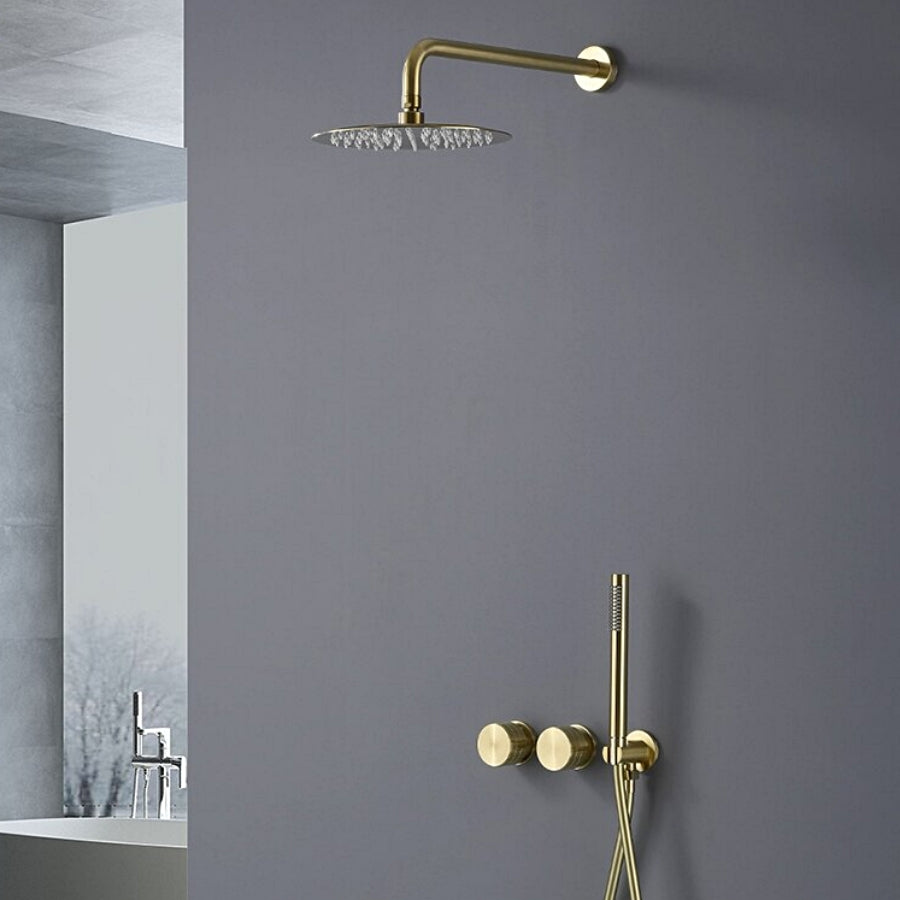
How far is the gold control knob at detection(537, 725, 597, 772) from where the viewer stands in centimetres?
206

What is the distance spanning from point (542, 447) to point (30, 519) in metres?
3.73

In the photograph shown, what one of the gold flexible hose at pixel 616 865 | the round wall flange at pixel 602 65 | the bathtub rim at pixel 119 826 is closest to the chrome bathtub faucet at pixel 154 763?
the bathtub rim at pixel 119 826

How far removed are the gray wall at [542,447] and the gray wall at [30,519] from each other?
3.09 meters

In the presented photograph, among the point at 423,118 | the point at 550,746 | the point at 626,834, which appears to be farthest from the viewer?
the point at 550,746

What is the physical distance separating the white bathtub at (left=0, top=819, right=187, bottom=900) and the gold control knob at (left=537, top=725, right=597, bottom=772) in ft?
7.93

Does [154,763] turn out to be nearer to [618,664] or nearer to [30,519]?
[30,519]

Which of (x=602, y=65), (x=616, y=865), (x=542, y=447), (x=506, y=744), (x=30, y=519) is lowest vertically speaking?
(x=616, y=865)

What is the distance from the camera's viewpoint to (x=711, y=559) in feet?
6.57

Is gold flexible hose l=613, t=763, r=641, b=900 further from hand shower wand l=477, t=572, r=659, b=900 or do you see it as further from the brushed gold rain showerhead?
the brushed gold rain showerhead

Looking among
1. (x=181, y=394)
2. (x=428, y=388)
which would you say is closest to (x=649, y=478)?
(x=428, y=388)

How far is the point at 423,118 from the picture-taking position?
185 centimetres

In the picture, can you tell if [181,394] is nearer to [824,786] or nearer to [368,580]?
[368,580]

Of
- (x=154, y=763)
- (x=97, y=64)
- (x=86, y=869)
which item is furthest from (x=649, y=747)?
(x=154, y=763)

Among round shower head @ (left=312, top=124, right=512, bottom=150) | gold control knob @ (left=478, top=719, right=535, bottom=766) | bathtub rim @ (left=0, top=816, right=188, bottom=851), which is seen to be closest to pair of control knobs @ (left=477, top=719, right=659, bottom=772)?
gold control knob @ (left=478, top=719, right=535, bottom=766)
